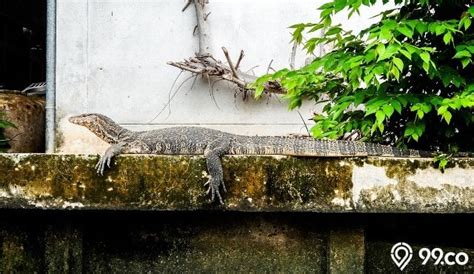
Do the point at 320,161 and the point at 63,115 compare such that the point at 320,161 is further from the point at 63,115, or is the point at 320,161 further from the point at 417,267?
the point at 63,115

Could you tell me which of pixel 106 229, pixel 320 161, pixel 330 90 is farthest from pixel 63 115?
pixel 320 161

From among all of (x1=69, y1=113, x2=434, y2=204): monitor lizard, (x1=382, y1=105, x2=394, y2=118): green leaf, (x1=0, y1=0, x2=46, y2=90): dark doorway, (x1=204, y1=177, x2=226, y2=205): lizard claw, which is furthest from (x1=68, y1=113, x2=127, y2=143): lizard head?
(x1=0, y1=0, x2=46, y2=90): dark doorway

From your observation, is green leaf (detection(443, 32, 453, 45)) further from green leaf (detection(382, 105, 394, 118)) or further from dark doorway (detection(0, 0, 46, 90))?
dark doorway (detection(0, 0, 46, 90))

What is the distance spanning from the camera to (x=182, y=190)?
8.51 ft

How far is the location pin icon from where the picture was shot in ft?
9.02

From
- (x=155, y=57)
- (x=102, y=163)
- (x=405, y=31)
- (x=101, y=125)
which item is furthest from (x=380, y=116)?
(x=155, y=57)

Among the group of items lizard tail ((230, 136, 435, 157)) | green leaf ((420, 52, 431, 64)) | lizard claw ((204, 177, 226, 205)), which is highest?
green leaf ((420, 52, 431, 64))

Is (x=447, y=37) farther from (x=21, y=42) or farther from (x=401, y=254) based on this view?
(x=21, y=42)

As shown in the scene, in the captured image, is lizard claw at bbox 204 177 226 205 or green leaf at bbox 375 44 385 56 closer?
lizard claw at bbox 204 177 226 205

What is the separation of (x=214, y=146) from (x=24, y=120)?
13.7 feet

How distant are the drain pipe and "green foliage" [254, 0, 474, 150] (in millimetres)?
3881

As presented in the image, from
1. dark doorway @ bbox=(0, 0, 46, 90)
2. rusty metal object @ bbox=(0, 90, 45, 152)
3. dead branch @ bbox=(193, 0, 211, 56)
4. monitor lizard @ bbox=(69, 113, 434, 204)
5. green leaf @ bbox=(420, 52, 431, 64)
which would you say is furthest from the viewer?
dark doorway @ bbox=(0, 0, 46, 90)

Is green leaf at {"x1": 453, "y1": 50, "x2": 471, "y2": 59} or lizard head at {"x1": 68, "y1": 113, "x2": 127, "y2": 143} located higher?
green leaf at {"x1": 453, "y1": 50, "x2": 471, "y2": 59}

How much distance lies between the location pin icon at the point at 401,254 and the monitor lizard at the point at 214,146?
1.50 feet
